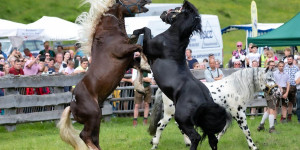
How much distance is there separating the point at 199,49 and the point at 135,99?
6.48 meters

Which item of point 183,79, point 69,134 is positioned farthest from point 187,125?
point 69,134

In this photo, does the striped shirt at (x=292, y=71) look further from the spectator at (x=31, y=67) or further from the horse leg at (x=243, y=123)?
the spectator at (x=31, y=67)

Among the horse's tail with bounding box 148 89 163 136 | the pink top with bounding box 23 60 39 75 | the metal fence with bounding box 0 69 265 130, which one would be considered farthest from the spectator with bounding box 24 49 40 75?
the horse's tail with bounding box 148 89 163 136

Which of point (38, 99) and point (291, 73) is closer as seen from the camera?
point (38, 99)

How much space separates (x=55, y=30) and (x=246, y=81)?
12.3 meters

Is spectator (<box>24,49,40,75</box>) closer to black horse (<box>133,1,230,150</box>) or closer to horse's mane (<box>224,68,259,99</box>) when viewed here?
horse's mane (<box>224,68,259,99</box>)

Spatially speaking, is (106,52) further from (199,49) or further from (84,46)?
(199,49)

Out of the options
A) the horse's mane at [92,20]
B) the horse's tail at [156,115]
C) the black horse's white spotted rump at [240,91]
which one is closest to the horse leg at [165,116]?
the black horse's white spotted rump at [240,91]

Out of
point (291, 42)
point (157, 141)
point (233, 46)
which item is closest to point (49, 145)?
point (157, 141)

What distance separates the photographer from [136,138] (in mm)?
11531

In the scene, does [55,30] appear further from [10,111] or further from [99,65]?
[99,65]

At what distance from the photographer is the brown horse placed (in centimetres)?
851

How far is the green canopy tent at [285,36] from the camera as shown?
13539mm

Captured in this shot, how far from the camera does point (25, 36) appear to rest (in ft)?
64.2
